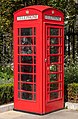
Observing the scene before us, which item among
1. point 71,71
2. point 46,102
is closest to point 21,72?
point 46,102

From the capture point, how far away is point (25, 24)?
8570 millimetres

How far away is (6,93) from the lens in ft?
30.1

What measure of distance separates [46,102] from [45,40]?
1423 millimetres

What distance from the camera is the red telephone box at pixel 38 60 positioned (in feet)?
27.5

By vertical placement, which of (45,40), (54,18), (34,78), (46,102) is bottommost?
(46,102)

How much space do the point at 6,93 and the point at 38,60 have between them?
1.39 metres

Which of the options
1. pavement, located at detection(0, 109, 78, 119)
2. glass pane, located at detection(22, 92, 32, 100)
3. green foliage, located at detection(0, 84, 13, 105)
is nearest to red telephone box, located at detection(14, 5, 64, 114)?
glass pane, located at detection(22, 92, 32, 100)

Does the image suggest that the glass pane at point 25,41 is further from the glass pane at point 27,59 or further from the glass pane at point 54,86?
the glass pane at point 54,86

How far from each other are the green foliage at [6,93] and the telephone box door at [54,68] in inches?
45.8

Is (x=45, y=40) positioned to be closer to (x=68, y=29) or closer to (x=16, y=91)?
(x=16, y=91)

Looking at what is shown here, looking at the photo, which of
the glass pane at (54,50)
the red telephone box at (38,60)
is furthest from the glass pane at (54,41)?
the glass pane at (54,50)

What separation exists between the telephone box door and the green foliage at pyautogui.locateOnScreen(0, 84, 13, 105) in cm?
116

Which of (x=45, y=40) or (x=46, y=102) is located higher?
(x=45, y=40)

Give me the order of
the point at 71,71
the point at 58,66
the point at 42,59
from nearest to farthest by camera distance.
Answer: the point at 42,59
the point at 58,66
the point at 71,71
